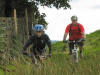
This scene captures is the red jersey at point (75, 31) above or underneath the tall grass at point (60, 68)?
above

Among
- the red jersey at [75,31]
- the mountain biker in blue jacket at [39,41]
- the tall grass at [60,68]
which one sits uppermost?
the red jersey at [75,31]

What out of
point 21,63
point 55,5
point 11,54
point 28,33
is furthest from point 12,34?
point 21,63

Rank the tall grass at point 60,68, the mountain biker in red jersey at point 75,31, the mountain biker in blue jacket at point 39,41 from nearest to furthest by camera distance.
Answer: the tall grass at point 60,68 → the mountain biker in blue jacket at point 39,41 → the mountain biker in red jersey at point 75,31

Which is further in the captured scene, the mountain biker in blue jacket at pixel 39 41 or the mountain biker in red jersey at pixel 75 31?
the mountain biker in red jersey at pixel 75 31

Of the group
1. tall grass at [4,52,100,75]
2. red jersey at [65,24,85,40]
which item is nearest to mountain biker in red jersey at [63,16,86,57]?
red jersey at [65,24,85,40]

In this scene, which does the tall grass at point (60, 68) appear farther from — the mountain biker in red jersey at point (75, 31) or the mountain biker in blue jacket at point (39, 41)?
the mountain biker in red jersey at point (75, 31)

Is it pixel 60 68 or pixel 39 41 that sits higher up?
pixel 39 41

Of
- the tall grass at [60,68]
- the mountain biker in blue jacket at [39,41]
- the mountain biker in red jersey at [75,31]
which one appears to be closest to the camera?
the tall grass at [60,68]

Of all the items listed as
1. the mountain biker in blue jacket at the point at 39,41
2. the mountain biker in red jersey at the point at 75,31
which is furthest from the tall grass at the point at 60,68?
the mountain biker in red jersey at the point at 75,31

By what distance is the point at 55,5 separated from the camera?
22484 mm

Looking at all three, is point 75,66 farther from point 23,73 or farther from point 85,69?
point 23,73

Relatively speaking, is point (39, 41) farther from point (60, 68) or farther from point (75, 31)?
A: point (75, 31)

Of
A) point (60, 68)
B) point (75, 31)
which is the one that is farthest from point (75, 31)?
point (60, 68)

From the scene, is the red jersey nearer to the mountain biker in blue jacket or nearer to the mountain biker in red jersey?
the mountain biker in red jersey
